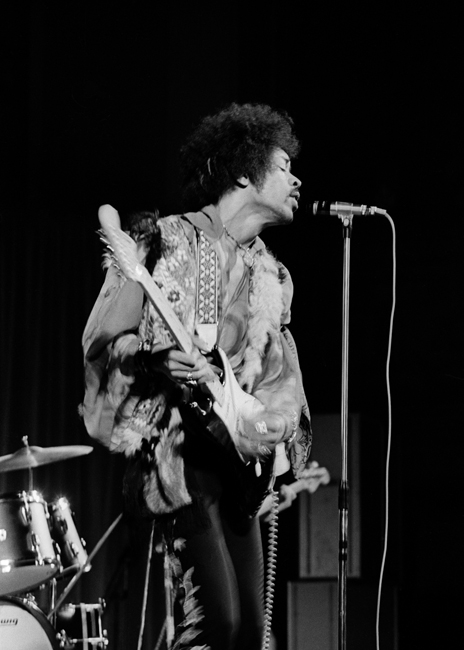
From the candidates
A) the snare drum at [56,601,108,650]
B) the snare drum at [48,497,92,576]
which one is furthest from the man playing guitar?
the snare drum at [56,601,108,650]

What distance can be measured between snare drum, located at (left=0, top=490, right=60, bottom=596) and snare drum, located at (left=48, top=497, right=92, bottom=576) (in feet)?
0.42

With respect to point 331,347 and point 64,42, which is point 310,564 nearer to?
point 331,347

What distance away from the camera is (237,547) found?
75.8 inches

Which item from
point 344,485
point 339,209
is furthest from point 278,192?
point 344,485

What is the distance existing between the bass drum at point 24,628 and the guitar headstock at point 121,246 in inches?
80.5

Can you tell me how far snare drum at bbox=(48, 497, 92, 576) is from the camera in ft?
12.3

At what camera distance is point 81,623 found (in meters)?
3.91

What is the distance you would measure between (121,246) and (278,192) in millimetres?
599

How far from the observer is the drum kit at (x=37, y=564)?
11.1 feet

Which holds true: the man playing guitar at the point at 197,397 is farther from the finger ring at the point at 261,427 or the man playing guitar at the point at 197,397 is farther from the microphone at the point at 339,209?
the microphone at the point at 339,209

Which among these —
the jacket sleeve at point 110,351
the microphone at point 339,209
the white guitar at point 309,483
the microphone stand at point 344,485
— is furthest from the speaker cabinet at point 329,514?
the jacket sleeve at point 110,351

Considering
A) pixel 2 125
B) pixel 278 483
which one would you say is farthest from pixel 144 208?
pixel 278 483

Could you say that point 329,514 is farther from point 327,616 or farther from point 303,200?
point 303,200

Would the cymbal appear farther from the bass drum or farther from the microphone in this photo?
the microphone
